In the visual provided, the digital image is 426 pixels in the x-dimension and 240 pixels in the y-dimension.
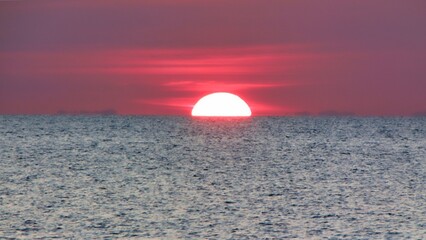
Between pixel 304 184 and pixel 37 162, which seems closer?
pixel 304 184

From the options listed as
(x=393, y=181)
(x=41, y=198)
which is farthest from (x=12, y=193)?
(x=393, y=181)

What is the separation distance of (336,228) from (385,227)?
1.96 metres

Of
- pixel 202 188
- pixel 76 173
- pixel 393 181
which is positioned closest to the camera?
pixel 202 188

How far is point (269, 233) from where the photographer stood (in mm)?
26656

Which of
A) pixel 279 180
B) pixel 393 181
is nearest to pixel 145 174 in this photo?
pixel 279 180

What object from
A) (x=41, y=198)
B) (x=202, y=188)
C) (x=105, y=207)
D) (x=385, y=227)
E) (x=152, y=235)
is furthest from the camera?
(x=202, y=188)

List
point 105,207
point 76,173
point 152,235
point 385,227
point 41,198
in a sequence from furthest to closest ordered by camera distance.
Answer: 1. point 76,173
2. point 41,198
3. point 105,207
4. point 385,227
5. point 152,235

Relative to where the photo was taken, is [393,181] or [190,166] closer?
[393,181]

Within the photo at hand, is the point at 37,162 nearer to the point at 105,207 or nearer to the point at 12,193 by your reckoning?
the point at 12,193

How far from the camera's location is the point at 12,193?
1467 inches

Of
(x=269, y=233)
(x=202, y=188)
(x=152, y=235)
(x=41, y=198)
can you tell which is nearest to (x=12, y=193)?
(x=41, y=198)

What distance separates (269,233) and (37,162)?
119ft

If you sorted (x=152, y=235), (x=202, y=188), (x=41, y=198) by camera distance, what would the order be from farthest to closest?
(x=202, y=188) < (x=41, y=198) < (x=152, y=235)

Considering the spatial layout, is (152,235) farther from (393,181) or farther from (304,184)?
(393,181)
